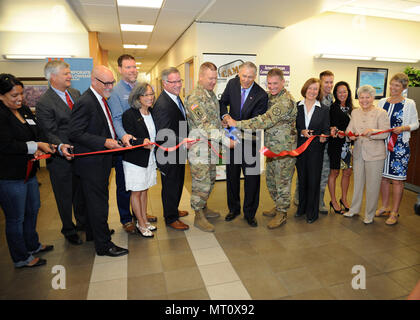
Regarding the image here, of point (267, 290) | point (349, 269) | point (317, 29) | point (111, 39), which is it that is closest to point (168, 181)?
point (267, 290)

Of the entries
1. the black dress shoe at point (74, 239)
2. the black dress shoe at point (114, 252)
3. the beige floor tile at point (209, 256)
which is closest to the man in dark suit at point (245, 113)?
the beige floor tile at point (209, 256)

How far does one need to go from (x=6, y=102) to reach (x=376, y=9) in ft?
22.4

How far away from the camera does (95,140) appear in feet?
8.15

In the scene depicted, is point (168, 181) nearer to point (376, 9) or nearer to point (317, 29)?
point (317, 29)

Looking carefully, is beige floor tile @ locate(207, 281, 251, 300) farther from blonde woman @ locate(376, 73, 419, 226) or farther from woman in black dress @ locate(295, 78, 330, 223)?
blonde woman @ locate(376, 73, 419, 226)

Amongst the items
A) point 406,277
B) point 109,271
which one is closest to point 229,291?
point 109,271

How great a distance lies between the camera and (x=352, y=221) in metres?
3.57

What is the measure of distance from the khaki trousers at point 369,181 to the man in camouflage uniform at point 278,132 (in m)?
0.86

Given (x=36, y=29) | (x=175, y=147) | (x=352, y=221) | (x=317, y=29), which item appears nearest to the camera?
(x=175, y=147)

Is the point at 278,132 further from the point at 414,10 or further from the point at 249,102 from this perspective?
the point at 414,10

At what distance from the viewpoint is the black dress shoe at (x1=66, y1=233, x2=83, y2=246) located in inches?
120

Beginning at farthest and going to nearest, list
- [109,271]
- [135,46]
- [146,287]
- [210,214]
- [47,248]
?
1. [135,46]
2. [210,214]
3. [47,248]
4. [109,271]
5. [146,287]

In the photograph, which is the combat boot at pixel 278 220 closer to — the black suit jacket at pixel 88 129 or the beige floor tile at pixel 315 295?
the beige floor tile at pixel 315 295

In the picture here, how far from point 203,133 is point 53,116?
1.52 meters
